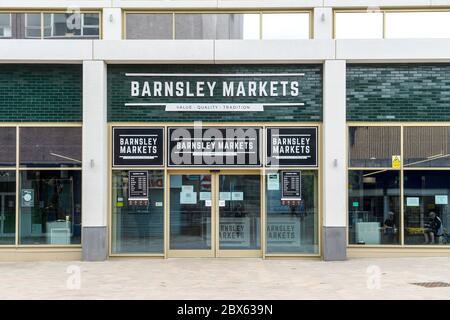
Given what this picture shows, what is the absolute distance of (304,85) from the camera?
16.7 m

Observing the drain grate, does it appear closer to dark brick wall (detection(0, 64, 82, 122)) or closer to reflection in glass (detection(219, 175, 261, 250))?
reflection in glass (detection(219, 175, 261, 250))

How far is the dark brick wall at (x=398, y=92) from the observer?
1656cm

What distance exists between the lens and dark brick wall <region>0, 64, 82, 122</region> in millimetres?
16594

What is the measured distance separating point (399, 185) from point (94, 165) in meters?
7.26

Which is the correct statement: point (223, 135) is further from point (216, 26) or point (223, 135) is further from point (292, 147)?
point (216, 26)

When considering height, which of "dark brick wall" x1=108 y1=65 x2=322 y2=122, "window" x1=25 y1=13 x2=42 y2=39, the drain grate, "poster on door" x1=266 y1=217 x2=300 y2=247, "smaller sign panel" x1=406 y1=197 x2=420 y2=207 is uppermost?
"window" x1=25 y1=13 x2=42 y2=39

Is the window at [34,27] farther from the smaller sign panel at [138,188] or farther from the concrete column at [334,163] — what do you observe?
the concrete column at [334,163]

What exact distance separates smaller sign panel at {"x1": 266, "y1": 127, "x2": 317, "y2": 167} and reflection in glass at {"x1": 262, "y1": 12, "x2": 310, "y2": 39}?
7.35 ft

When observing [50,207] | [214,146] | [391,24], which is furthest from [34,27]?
[391,24]

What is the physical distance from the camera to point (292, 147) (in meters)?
16.7

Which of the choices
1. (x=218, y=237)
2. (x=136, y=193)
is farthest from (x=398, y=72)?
(x=136, y=193)

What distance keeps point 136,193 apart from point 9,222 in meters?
3.11

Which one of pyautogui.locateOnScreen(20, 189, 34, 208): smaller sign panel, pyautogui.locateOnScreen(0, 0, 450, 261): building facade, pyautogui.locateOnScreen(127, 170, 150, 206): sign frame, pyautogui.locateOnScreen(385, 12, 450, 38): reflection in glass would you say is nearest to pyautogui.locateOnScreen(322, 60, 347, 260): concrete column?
pyautogui.locateOnScreen(0, 0, 450, 261): building facade

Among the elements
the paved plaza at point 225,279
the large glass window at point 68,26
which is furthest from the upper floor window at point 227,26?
the paved plaza at point 225,279
